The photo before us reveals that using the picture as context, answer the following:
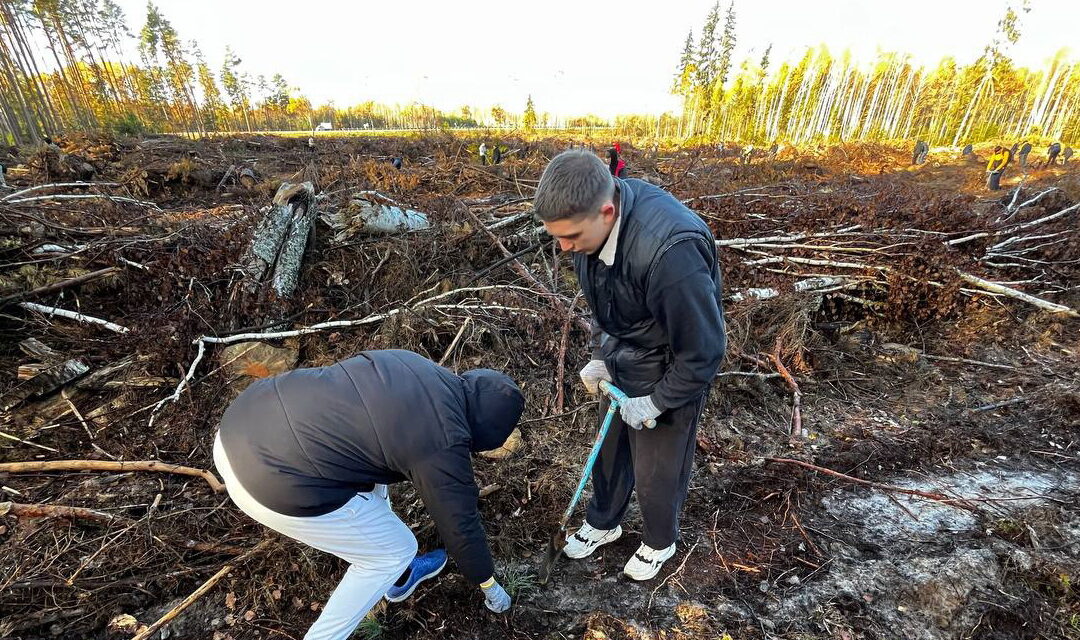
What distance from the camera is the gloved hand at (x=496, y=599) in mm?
1989

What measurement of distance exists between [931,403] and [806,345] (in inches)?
41.7

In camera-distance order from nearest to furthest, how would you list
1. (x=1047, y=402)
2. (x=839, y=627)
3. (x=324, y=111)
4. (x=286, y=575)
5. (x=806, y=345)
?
(x=839, y=627) → (x=286, y=575) → (x=1047, y=402) → (x=806, y=345) → (x=324, y=111)

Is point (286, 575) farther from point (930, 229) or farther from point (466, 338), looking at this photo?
point (930, 229)

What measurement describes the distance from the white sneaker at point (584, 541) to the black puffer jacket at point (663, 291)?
44.6 inches

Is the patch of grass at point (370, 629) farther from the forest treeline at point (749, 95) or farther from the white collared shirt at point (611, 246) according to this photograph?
the forest treeline at point (749, 95)

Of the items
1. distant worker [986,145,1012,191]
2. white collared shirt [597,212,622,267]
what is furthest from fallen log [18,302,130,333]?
distant worker [986,145,1012,191]

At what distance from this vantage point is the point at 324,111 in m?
54.4

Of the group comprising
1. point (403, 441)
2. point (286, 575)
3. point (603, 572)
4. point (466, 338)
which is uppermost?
point (403, 441)

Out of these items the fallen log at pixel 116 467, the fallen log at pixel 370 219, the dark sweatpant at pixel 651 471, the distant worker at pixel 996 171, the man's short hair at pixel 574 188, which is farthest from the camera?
the distant worker at pixel 996 171

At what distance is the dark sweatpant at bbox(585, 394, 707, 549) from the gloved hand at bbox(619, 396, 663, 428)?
5.2 inches

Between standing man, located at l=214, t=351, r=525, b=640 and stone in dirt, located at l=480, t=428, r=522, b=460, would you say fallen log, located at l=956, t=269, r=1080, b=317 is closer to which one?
stone in dirt, located at l=480, t=428, r=522, b=460

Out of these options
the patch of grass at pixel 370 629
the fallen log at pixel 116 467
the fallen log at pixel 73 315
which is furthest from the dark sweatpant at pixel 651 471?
the fallen log at pixel 73 315

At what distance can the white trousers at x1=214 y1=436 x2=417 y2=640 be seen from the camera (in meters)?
1.63

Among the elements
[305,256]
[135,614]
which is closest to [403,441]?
[135,614]
